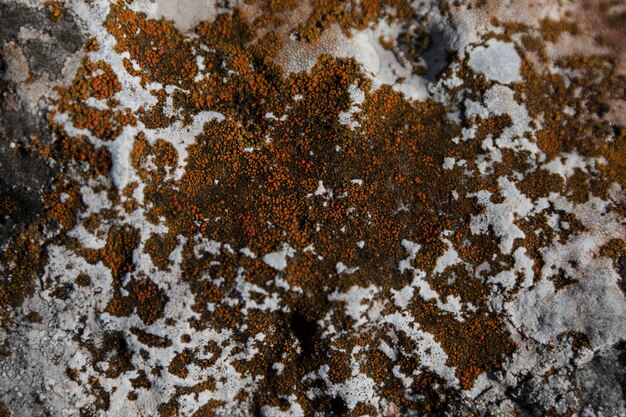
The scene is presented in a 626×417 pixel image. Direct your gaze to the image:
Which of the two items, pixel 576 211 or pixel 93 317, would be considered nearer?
pixel 93 317

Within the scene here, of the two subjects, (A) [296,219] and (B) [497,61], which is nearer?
(A) [296,219]

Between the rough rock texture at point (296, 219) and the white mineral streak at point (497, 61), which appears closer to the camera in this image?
the rough rock texture at point (296, 219)

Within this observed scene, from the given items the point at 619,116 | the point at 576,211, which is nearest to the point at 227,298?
the point at 576,211

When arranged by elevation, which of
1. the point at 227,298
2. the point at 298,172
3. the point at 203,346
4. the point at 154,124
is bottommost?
the point at 203,346

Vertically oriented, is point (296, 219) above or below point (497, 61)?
below

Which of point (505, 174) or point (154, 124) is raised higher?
point (154, 124)

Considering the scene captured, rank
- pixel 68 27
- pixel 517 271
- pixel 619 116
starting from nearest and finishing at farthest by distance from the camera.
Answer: pixel 68 27 < pixel 517 271 < pixel 619 116

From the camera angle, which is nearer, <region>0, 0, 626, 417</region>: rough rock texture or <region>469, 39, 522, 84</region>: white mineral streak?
<region>0, 0, 626, 417</region>: rough rock texture

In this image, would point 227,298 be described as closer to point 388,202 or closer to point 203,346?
point 203,346
